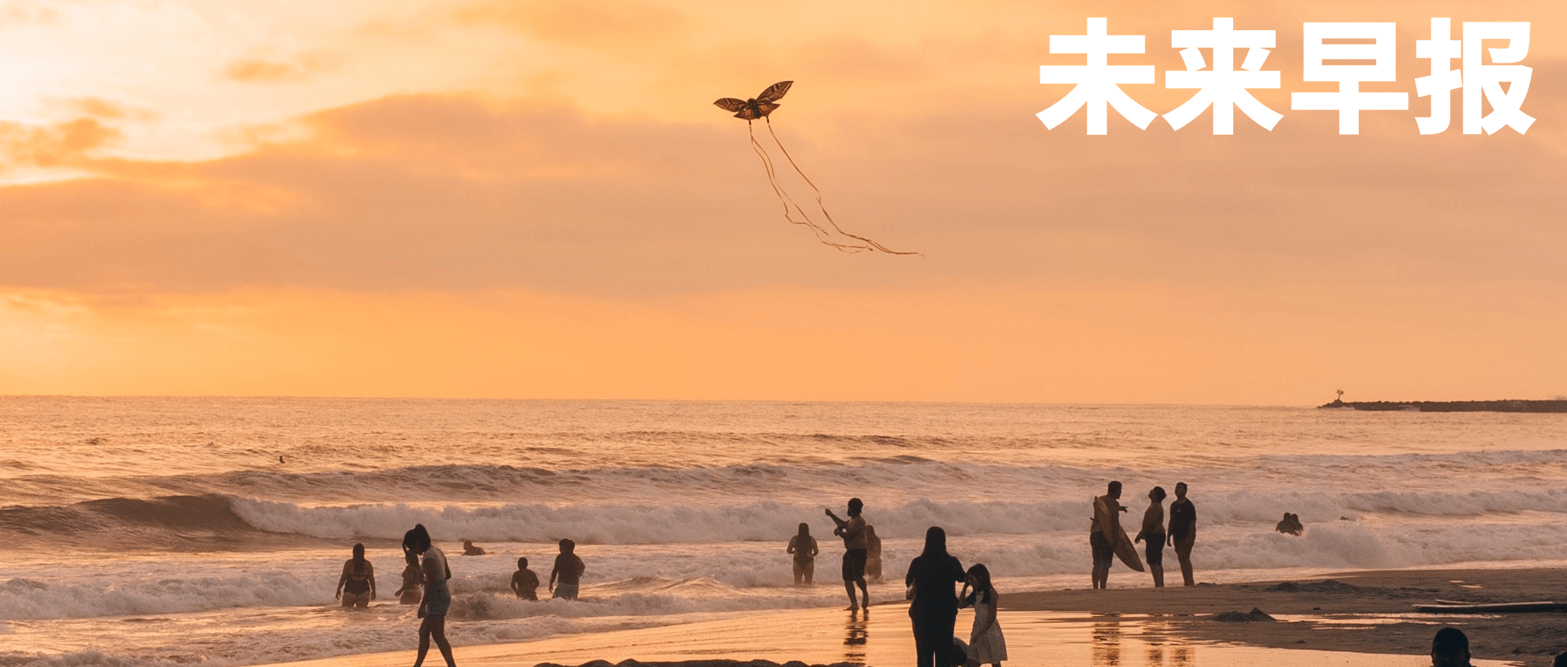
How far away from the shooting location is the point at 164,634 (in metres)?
15.9

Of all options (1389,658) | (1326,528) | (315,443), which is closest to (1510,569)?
(1326,528)

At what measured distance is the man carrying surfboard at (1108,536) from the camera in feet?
58.1

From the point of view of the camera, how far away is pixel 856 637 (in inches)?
561

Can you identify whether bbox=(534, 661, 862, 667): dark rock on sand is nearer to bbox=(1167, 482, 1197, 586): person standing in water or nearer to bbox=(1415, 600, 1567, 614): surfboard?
bbox=(1415, 600, 1567, 614): surfboard

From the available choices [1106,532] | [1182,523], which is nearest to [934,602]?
[1106,532]

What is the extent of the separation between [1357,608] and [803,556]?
8.33m

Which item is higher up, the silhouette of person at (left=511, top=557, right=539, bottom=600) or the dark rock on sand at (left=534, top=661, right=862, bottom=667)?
the dark rock on sand at (left=534, top=661, right=862, bottom=667)

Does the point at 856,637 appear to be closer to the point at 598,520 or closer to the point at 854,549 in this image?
the point at 854,549

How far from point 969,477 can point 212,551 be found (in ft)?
77.3

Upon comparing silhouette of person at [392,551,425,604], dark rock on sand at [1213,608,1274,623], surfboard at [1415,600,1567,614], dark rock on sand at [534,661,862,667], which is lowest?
silhouette of person at [392,551,425,604]

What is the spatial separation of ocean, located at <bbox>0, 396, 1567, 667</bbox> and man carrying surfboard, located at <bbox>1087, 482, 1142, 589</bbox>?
2.82 meters

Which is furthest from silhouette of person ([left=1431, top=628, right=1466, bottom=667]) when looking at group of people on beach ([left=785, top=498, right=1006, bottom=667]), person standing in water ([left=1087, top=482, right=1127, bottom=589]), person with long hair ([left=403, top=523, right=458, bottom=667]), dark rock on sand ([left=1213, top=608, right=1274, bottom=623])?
person standing in water ([left=1087, top=482, right=1127, bottom=589])

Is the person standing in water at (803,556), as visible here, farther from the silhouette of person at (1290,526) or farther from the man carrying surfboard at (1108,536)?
the silhouette of person at (1290,526)

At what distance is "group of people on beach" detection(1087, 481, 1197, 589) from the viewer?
17750mm
